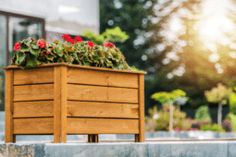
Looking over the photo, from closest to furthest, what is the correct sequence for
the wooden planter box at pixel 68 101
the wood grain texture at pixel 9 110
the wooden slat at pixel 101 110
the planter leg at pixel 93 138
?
the wooden planter box at pixel 68 101
the wooden slat at pixel 101 110
the wood grain texture at pixel 9 110
the planter leg at pixel 93 138

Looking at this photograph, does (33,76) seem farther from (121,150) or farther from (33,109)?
(121,150)

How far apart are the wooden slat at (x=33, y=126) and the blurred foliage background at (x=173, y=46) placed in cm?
2633

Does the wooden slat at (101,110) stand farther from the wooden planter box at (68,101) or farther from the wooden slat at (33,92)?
the wooden slat at (33,92)

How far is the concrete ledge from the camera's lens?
4.98 metres

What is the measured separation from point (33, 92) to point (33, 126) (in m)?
0.33

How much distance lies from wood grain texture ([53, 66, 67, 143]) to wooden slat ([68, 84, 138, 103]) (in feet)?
0.43

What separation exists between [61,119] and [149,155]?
0.90m

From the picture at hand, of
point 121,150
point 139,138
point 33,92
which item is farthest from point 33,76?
point 139,138

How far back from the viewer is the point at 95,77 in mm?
6328

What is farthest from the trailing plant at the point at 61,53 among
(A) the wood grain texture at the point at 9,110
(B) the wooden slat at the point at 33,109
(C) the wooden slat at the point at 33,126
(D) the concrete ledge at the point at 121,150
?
(D) the concrete ledge at the point at 121,150

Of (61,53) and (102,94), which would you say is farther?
(102,94)

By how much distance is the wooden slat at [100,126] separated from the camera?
6000mm

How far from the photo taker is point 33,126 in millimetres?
6086

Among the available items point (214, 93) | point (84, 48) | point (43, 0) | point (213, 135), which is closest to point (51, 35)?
Result: point (43, 0)
